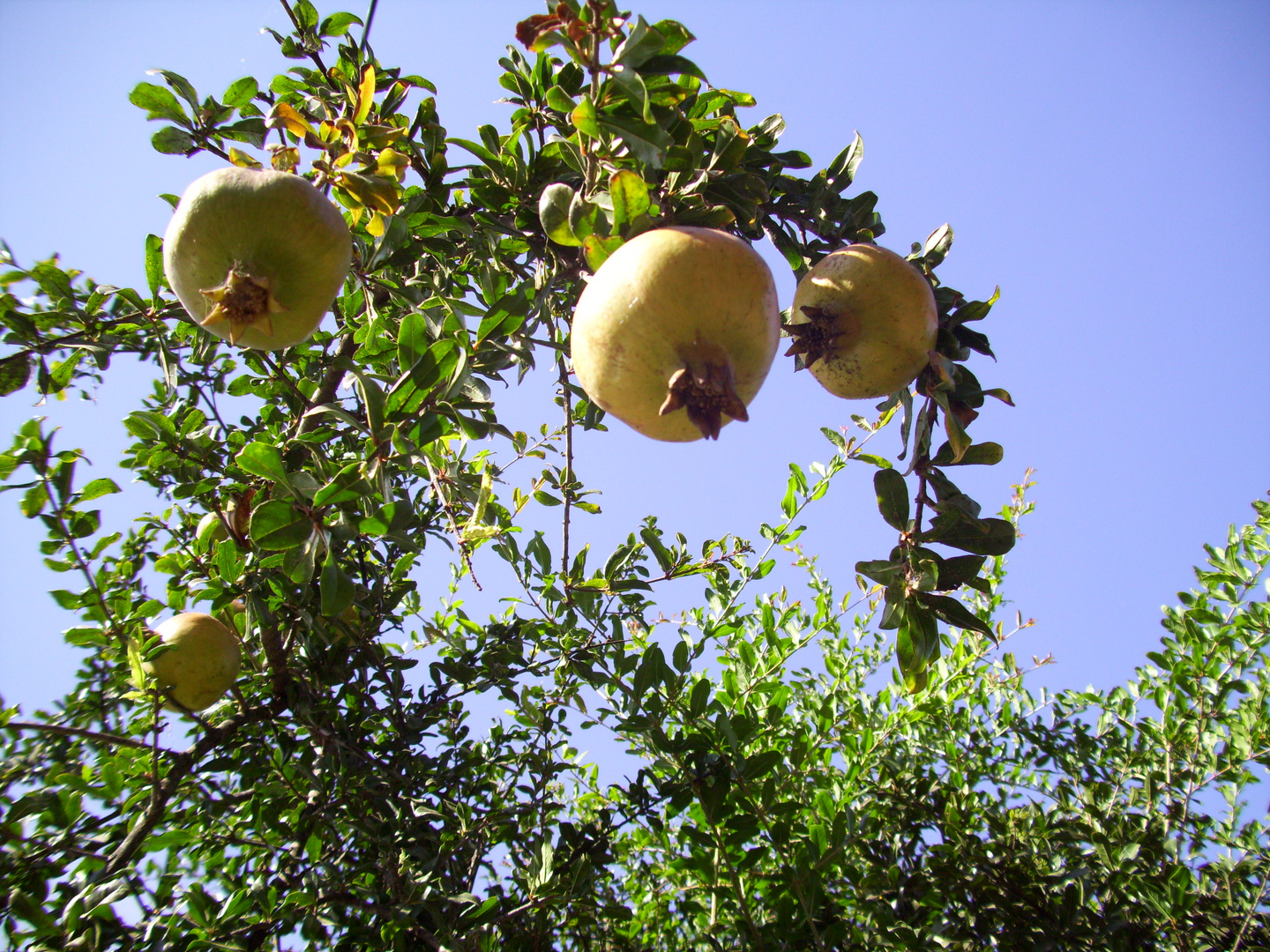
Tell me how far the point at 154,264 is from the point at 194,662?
1051 millimetres

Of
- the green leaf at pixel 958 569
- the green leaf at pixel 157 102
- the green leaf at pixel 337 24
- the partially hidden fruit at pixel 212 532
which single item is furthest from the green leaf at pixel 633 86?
the partially hidden fruit at pixel 212 532

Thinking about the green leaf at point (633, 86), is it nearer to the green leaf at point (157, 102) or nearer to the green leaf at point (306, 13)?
the green leaf at point (157, 102)

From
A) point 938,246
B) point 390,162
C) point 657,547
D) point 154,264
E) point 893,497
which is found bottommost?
point 893,497

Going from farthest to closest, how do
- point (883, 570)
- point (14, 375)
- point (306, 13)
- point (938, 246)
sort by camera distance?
1. point (306, 13)
2. point (14, 375)
3. point (938, 246)
4. point (883, 570)

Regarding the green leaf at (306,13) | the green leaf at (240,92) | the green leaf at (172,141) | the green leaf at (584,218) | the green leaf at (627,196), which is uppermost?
the green leaf at (306,13)

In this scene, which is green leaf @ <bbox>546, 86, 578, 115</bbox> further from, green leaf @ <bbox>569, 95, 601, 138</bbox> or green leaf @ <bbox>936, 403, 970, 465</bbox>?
green leaf @ <bbox>936, 403, 970, 465</bbox>

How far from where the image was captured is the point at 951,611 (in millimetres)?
1521

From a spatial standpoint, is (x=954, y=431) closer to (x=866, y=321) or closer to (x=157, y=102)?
(x=866, y=321)

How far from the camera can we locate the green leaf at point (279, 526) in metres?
1.31

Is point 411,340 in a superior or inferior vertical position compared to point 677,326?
superior

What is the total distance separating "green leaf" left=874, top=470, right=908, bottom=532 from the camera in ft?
4.95

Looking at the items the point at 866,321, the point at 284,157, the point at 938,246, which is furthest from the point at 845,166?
the point at 284,157

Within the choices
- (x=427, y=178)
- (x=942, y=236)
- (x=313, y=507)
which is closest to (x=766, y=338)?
(x=942, y=236)

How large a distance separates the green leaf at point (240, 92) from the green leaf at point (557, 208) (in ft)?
3.35
